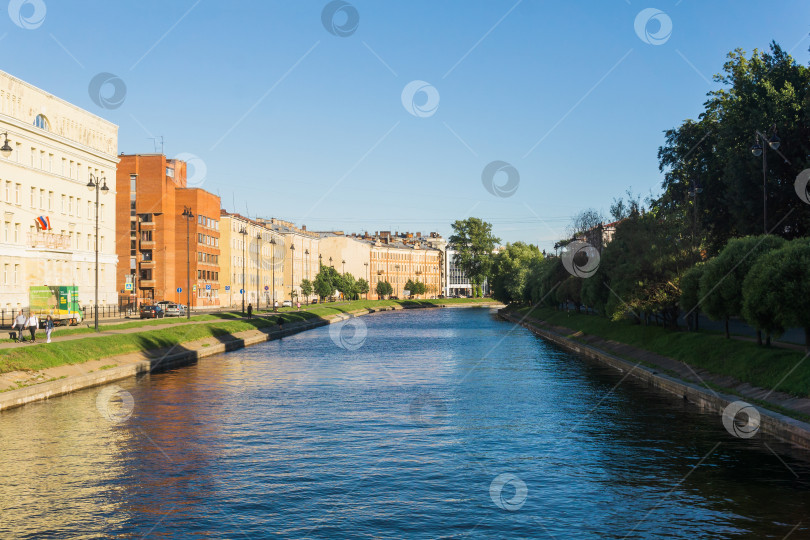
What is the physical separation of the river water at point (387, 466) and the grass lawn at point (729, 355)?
2726 mm

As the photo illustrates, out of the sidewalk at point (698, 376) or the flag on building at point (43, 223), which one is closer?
the sidewalk at point (698, 376)

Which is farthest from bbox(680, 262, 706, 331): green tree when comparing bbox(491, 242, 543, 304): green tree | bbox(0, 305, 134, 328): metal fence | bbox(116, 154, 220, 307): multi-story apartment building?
bbox(116, 154, 220, 307): multi-story apartment building

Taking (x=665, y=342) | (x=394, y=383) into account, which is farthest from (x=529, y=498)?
(x=665, y=342)

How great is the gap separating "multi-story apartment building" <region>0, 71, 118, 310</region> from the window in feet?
0.36

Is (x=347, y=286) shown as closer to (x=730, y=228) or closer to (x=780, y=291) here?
(x=730, y=228)

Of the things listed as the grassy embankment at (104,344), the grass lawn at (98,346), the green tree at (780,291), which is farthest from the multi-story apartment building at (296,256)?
the green tree at (780,291)

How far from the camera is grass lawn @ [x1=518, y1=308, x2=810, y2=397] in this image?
27.7m

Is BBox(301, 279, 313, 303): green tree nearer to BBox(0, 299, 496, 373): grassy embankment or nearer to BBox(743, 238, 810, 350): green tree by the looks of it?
BBox(0, 299, 496, 373): grassy embankment

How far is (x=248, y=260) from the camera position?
154m

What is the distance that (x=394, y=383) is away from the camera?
38312 mm

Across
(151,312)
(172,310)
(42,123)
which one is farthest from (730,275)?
(172,310)

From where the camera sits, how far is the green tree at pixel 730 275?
114ft

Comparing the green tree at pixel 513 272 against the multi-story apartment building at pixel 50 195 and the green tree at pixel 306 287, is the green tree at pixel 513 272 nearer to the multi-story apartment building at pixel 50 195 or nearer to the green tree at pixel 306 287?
the green tree at pixel 306 287

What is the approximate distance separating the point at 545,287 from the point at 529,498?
267ft
